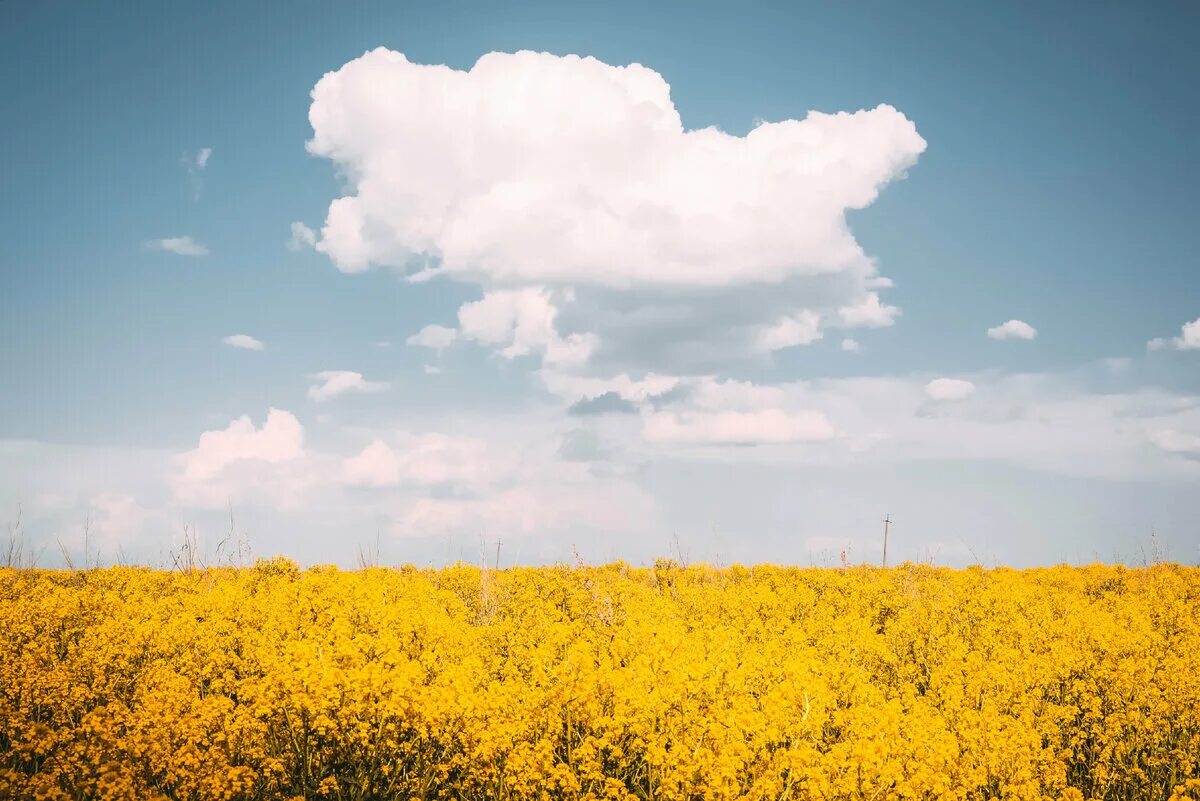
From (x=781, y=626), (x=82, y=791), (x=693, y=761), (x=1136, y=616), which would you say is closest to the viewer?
(x=82, y=791)

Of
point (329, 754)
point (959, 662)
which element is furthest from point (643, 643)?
point (959, 662)

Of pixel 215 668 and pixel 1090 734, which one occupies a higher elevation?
pixel 215 668

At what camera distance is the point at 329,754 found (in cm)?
676

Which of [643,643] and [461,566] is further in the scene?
[461,566]

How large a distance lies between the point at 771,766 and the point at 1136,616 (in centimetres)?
1275

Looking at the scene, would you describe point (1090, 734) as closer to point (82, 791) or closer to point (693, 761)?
point (693, 761)

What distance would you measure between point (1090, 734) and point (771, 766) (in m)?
5.37

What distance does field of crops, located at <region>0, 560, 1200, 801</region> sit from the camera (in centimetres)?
622

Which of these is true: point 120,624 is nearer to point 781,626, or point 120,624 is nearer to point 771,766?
point 771,766

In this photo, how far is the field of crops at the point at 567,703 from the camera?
622 centimetres

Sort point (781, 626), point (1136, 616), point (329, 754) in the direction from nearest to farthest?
1. point (329, 754)
2. point (781, 626)
3. point (1136, 616)

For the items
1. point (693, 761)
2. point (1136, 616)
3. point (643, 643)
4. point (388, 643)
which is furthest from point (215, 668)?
point (1136, 616)

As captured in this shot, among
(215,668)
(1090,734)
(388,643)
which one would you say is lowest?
(1090,734)

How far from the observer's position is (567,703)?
7191mm
